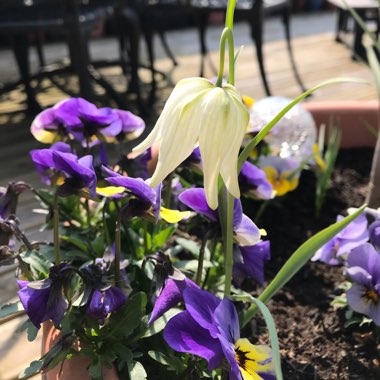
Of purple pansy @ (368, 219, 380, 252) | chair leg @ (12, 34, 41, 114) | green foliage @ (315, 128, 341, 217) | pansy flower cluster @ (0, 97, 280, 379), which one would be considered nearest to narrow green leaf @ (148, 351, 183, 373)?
pansy flower cluster @ (0, 97, 280, 379)

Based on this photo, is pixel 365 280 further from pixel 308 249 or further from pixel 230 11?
pixel 230 11

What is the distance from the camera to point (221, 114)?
55cm

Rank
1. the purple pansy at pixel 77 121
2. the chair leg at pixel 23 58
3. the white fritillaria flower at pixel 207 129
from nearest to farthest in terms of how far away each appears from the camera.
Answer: the white fritillaria flower at pixel 207 129
the purple pansy at pixel 77 121
the chair leg at pixel 23 58

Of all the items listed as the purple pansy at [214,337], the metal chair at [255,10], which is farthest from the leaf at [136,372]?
the metal chair at [255,10]

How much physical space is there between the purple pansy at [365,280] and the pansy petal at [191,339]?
1.09 ft

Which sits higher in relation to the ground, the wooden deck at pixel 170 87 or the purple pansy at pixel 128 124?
the purple pansy at pixel 128 124

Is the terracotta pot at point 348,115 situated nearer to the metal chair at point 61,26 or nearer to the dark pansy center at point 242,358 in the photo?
the metal chair at point 61,26

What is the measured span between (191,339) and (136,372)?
0.40ft

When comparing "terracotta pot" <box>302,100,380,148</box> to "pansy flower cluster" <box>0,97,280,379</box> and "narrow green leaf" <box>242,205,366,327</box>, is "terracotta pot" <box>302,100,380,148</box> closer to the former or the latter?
"pansy flower cluster" <box>0,97,280,379</box>

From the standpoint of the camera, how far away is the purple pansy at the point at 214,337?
2.14ft

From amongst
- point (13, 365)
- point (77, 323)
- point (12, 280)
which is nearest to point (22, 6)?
point (12, 280)

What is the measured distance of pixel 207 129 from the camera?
0.56 meters

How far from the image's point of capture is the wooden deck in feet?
3.80

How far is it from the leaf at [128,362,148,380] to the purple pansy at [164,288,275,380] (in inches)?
4.3
